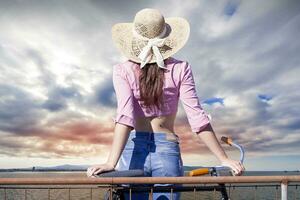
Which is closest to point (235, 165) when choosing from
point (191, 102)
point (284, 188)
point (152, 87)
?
point (284, 188)

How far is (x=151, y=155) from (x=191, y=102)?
0.47 metres

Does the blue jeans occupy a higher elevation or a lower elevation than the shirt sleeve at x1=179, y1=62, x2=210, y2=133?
lower

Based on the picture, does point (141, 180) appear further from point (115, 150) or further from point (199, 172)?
point (199, 172)

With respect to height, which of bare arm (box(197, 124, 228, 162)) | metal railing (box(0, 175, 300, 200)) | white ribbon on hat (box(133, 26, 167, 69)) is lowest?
metal railing (box(0, 175, 300, 200))

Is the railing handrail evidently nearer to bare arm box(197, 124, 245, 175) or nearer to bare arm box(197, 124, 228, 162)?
bare arm box(197, 124, 245, 175)

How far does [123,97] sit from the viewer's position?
2.90 meters

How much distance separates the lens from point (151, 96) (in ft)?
9.50

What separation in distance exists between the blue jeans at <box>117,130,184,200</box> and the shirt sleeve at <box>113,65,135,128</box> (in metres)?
0.13

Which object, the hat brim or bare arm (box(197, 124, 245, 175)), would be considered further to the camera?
the hat brim

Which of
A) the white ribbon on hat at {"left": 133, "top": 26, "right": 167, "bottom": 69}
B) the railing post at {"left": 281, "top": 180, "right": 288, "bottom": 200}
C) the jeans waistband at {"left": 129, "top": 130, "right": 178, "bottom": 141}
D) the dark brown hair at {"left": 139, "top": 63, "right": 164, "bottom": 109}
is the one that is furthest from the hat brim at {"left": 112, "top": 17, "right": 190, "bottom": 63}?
the railing post at {"left": 281, "top": 180, "right": 288, "bottom": 200}

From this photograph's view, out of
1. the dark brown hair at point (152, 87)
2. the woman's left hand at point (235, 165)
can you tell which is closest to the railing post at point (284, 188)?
the woman's left hand at point (235, 165)

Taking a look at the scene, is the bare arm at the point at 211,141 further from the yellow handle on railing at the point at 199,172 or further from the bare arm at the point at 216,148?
the yellow handle on railing at the point at 199,172

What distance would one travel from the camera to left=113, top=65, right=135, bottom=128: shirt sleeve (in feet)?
9.25

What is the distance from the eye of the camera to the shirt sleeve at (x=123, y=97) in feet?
9.25
